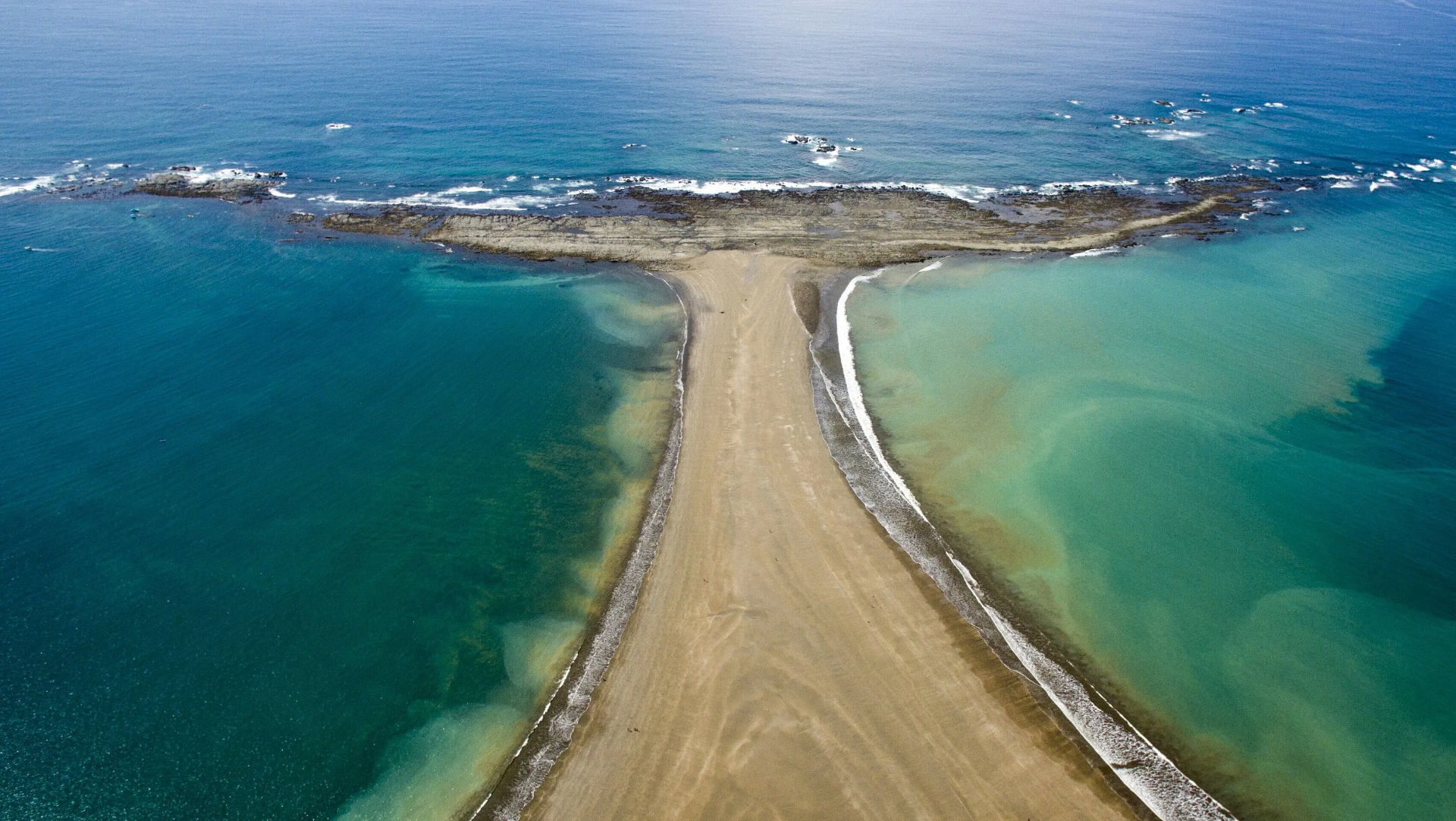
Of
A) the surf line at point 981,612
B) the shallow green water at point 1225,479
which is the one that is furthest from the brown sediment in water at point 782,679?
the shallow green water at point 1225,479

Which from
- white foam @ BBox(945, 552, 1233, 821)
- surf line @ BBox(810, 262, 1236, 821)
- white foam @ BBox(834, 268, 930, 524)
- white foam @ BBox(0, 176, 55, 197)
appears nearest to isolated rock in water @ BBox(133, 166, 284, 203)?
white foam @ BBox(0, 176, 55, 197)

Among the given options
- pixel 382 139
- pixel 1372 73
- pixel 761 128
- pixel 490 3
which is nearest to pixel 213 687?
pixel 382 139

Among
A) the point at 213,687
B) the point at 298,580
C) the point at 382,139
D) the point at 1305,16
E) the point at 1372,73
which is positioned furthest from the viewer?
the point at 1305,16

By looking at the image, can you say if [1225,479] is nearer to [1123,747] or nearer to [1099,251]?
[1123,747]

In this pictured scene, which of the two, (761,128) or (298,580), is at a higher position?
(761,128)

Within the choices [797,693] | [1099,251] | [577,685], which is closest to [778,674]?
[797,693]

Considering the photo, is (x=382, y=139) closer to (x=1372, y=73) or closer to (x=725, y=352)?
(x=725, y=352)

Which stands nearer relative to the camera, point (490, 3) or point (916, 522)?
point (916, 522)
